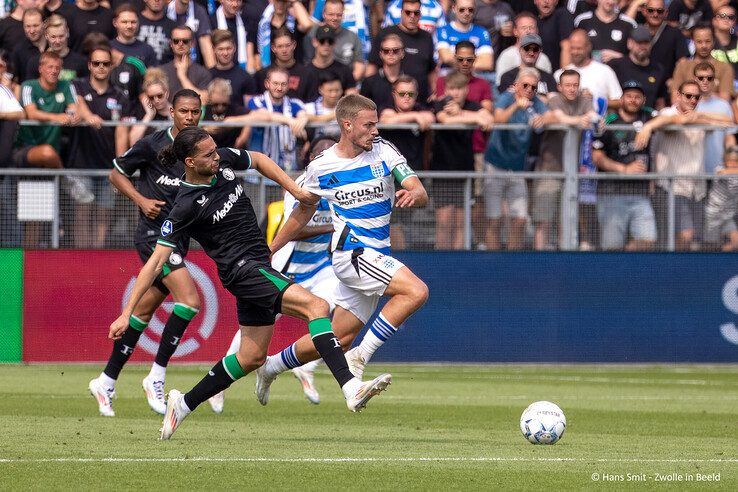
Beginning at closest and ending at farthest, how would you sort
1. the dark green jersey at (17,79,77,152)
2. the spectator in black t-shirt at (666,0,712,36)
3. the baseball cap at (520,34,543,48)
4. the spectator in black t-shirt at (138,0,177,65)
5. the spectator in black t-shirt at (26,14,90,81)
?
the dark green jersey at (17,79,77,152) → the spectator in black t-shirt at (26,14,90,81) → the baseball cap at (520,34,543,48) → the spectator in black t-shirt at (138,0,177,65) → the spectator in black t-shirt at (666,0,712,36)

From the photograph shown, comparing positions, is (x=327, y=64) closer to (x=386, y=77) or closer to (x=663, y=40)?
(x=386, y=77)

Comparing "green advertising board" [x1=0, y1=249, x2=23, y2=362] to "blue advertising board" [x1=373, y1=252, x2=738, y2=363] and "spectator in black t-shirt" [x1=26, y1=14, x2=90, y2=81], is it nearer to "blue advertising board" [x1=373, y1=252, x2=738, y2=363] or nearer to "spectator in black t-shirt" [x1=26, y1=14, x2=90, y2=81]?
"spectator in black t-shirt" [x1=26, y1=14, x2=90, y2=81]

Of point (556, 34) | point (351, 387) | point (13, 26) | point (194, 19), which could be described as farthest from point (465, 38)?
point (351, 387)

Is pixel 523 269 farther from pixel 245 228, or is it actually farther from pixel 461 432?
pixel 245 228

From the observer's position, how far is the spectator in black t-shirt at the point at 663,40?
19.5 meters

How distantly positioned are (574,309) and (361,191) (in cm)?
785

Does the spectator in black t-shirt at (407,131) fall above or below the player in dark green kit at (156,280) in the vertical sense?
above

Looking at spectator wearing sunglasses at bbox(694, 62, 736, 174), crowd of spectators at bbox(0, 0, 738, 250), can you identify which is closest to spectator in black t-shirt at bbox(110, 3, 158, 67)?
crowd of spectators at bbox(0, 0, 738, 250)

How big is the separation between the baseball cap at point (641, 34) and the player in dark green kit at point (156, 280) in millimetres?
8852

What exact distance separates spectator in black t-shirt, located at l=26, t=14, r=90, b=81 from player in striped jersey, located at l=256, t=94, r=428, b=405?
25.0 feet

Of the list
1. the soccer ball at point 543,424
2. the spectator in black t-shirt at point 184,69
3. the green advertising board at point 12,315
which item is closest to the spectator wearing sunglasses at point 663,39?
the spectator in black t-shirt at point 184,69

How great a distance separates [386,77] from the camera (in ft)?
58.4

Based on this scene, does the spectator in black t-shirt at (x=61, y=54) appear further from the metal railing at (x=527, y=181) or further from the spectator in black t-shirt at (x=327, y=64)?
the spectator in black t-shirt at (x=327, y=64)

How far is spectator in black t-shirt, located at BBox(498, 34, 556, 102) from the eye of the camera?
18.0m
